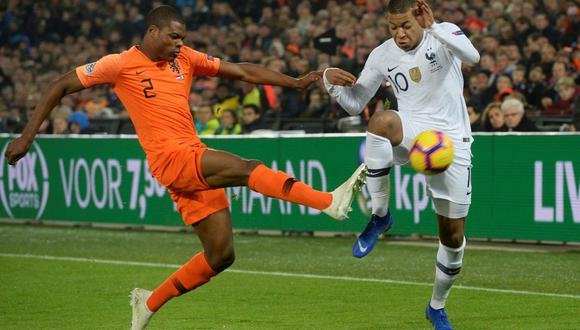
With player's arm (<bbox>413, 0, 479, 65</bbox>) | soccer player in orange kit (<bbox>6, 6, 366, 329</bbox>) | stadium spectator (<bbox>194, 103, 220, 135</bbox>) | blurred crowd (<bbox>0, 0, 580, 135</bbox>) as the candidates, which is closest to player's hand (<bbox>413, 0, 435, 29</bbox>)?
player's arm (<bbox>413, 0, 479, 65</bbox>)

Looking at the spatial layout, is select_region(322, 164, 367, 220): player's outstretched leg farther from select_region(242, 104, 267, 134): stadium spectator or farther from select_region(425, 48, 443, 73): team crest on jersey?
select_region(242, 104, 267, 134): stadium spectator

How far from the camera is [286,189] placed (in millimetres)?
7875

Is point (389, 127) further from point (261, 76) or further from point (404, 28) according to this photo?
point (261, 76)

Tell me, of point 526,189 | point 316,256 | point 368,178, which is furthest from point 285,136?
point 368,178

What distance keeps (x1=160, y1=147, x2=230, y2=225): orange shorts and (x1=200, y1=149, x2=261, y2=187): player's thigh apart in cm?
5

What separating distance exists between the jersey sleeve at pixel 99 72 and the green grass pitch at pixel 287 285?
234 centimetres

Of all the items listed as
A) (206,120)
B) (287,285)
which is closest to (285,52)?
(206,120)

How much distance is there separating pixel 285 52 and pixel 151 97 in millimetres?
13574

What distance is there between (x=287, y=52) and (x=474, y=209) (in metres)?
6.92

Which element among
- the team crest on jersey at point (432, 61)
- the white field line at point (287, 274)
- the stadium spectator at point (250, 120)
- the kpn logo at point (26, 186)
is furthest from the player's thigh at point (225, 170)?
the kpn logo at point (26, 186)

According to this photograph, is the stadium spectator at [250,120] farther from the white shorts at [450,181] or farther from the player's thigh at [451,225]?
the white shorts at [450,181]

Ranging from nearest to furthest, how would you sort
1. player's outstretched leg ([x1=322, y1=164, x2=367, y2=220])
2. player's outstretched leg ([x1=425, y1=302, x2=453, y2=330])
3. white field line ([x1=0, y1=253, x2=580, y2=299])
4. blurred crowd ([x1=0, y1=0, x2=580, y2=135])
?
1. player's outstretched leg ([x1=322, y1=164, x2=367, y2=220])
2. player's outstretched leg ([x1=425, y1=302, x2=453, y2=330])
3. white field line ([x1=0, y1=253, x2=580, y2=299])
4. blurred crowd ([x1=0, y1=0, x2=580, y2=135])

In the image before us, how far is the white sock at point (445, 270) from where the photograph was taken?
8914mm

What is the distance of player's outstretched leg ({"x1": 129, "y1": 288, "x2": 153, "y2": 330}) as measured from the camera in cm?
861
